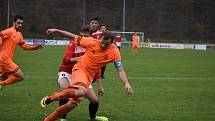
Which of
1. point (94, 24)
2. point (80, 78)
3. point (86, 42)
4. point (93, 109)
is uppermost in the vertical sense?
point (94, 24)

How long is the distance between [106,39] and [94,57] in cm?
45

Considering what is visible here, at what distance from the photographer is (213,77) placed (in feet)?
67.2

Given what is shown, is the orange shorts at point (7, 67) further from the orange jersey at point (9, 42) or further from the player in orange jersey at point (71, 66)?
the player in orange jersey at point (71, 66)

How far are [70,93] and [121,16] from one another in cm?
6074

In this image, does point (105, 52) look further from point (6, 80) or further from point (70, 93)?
point (6, 80)

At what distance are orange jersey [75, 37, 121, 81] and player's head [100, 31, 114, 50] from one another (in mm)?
155

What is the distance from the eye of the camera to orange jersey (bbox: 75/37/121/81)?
8.59m

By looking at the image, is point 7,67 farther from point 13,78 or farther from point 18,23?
point 18,23

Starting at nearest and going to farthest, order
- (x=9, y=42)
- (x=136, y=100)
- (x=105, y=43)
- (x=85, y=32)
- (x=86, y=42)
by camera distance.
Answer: (x=105, y=43) < (x=86, y=42) < (x=85, y=32) < (x=9, y=42) < (x=136, y=100)

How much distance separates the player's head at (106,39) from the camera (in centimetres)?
827

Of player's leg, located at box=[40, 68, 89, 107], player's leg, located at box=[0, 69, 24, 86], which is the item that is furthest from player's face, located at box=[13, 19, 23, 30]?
player's leg, located at box=[40, 68, 89, 107]

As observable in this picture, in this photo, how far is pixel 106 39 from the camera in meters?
8.34

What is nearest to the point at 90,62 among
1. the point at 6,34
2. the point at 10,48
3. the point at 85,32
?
the point at 85,32

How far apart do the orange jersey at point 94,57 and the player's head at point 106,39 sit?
0.51ft
